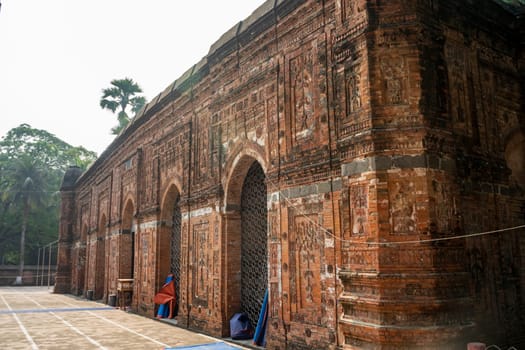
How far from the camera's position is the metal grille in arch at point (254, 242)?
9344mm

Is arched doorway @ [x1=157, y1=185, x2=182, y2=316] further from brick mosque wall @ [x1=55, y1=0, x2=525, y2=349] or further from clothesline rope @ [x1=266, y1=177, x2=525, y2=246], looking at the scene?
clothesline rope @ [x1=266, y1=177, x2=525, y2=246]

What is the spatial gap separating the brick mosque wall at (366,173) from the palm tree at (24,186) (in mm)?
31698

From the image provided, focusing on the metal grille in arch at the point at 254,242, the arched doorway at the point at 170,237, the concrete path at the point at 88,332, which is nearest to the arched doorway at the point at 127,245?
the concrete path at the point at 88,332

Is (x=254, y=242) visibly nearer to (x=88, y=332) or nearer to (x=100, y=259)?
(x=88, y=332)

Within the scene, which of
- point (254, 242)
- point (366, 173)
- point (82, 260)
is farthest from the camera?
point (82, 260)

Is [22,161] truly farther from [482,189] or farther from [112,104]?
[482,189]

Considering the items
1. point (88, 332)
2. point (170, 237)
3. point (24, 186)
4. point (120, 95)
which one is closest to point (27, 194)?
point (24, 186)

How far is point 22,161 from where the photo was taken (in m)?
40.2

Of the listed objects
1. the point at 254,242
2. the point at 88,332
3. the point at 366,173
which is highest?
the point at 366,173

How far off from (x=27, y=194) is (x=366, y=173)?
3845 cm

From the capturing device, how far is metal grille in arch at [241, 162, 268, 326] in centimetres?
934

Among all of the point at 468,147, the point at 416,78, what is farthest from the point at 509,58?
the point at 416,78

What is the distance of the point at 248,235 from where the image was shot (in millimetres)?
9766

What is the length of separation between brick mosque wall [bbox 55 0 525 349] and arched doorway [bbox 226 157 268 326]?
0.04 meters
